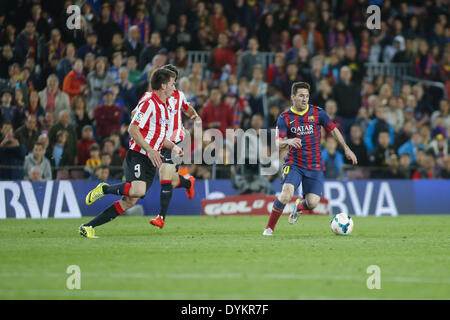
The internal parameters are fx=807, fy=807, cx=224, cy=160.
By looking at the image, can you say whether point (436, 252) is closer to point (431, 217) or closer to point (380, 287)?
point (380, 287)

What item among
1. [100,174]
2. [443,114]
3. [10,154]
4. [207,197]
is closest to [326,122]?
[207,197]

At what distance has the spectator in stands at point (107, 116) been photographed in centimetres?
1783

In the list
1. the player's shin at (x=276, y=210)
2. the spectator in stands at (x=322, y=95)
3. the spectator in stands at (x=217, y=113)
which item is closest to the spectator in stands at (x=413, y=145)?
the spectator in stands at (x=322, y=95)

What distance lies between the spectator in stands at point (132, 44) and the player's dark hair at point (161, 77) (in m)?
7.76

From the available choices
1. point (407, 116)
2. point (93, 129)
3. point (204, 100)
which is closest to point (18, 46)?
point (93, 129)

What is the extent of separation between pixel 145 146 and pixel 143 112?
0.70m

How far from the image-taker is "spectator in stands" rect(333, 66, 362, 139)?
19469 mm

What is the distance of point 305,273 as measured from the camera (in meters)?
7.84

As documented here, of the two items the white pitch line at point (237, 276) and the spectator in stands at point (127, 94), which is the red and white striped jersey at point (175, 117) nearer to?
the white pitch line at point (237, 276)

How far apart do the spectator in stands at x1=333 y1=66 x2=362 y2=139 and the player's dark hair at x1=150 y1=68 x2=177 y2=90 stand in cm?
848

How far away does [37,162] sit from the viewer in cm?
1659

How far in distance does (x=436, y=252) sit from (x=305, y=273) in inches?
102

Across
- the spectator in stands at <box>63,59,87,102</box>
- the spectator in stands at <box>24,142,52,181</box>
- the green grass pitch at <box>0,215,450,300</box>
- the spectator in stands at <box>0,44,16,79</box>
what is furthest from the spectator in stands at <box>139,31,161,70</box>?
the green grass pitch at <box>0,215,450,300</box>

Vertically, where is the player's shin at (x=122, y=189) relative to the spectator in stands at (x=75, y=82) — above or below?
below
